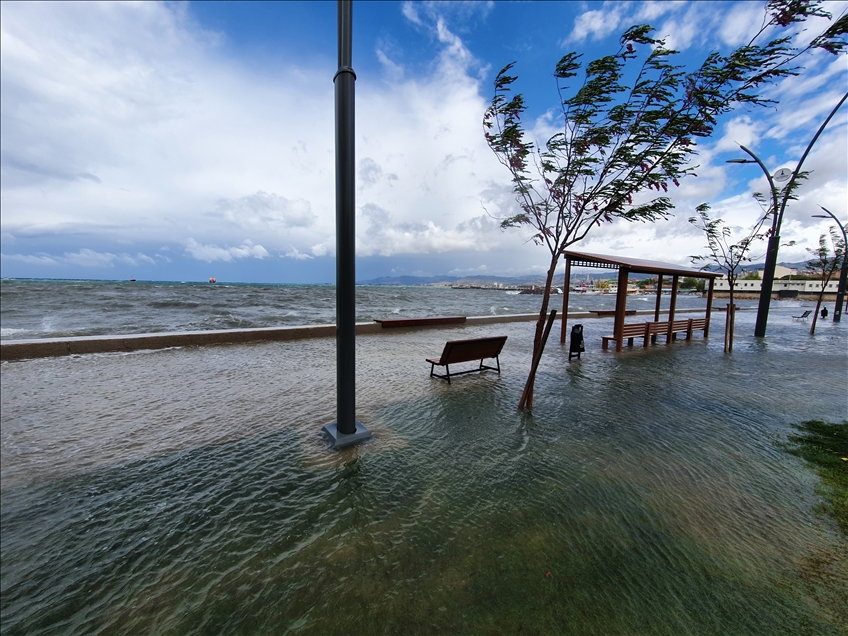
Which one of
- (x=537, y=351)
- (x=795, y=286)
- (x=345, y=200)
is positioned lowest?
(x=537, y=351)

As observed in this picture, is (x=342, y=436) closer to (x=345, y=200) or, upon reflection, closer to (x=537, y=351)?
(x=345, y=200)

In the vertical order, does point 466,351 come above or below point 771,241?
below

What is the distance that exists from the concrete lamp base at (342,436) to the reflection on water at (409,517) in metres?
0.16

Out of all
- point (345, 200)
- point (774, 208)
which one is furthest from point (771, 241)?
point (345, 200)

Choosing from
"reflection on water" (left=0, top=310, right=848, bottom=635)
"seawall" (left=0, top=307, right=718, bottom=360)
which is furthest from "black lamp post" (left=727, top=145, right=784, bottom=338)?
"seawall" (left=0, top=307, right=718, bottom=360)

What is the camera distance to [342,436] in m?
4.29

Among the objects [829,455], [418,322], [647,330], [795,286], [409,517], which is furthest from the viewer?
[795,286]

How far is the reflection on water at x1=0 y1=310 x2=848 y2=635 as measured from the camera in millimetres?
2162

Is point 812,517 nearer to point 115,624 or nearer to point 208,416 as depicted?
point 115,624

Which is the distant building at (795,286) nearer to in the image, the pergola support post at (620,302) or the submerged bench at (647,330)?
the submerged bench at (647,330)

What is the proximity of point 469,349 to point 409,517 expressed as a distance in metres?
4.39

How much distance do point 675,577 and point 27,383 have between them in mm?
9639

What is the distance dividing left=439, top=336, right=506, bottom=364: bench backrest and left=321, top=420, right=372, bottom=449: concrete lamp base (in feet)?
8.48

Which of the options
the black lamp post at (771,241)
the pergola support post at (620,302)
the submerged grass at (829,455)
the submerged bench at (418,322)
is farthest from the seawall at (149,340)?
the black lamp post at (771,241)
